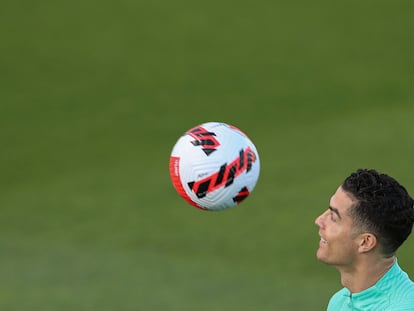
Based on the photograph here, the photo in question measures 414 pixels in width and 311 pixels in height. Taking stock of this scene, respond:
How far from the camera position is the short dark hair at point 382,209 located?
245 inches

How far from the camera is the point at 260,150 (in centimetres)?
1819

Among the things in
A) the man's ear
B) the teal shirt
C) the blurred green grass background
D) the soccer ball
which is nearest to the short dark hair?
the man's ear

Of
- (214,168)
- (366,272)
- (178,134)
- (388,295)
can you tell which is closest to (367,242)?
(366,272)

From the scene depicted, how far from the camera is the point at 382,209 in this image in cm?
623

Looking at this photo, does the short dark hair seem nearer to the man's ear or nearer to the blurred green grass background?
the man's ear

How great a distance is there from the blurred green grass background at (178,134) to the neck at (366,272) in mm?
6553

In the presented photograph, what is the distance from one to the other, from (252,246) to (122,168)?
413 cm

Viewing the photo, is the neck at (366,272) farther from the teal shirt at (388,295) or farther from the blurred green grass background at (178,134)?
the blurred green grass background at (178,134)

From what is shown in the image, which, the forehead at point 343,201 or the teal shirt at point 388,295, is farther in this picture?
A: the forehead at point 343,201

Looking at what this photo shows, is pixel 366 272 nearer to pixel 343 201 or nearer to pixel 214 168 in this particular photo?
pixel 343 201

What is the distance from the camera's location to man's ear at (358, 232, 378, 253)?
630 cm

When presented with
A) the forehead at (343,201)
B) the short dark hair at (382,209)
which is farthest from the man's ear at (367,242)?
the forehead at (343,201)

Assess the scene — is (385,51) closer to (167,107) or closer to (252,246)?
(167,107)

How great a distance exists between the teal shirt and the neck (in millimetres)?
28
